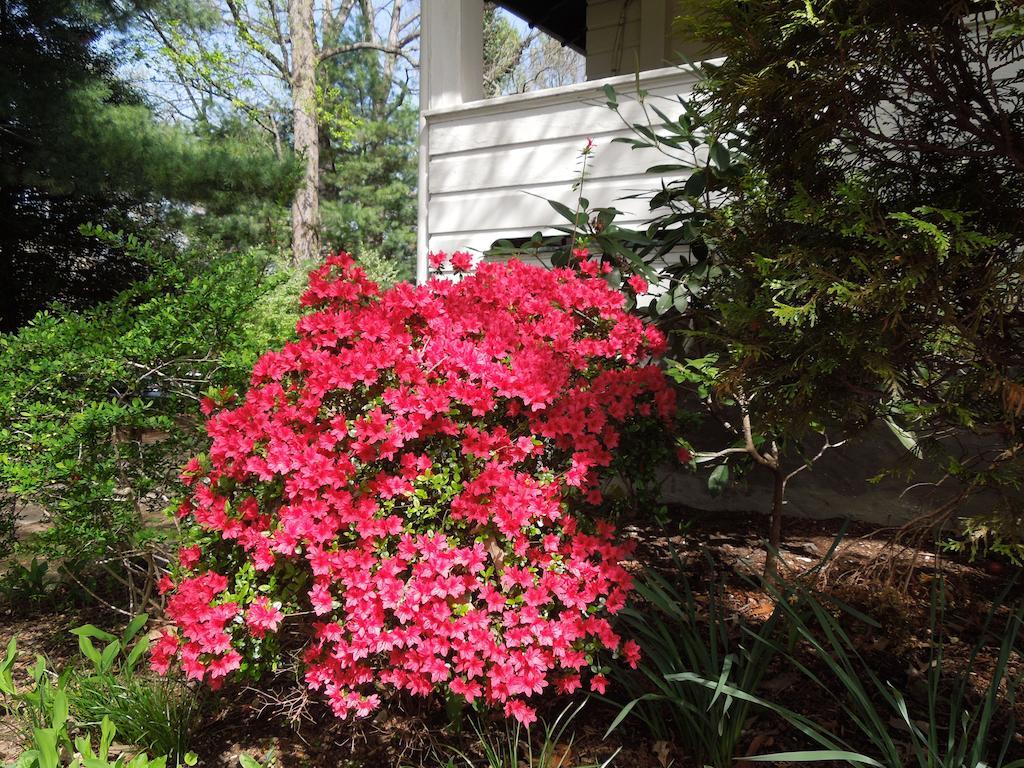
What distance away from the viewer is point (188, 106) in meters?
14.2

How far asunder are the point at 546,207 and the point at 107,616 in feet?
9.30

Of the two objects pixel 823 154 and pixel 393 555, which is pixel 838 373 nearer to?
pixel 823 154

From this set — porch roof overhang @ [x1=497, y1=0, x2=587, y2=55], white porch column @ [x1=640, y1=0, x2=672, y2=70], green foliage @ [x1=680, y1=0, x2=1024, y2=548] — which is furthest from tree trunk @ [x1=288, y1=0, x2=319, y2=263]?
green foliage @ [x1=680, y1=0, x2=1024, y2=548]

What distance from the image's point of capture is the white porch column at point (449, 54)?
154 inches

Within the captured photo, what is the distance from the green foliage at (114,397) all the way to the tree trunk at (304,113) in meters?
10.2

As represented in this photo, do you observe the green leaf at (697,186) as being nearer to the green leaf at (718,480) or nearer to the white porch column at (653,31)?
the green leaf at (718,480)

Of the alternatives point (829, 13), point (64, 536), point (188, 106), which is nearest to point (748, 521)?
point (829, 13)

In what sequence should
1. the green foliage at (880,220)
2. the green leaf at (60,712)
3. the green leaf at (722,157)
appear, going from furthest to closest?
the green leaf at (722,157) < the green leaf at (60,712) < the green foliage at (880,220)

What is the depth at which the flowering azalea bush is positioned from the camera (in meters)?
1.70

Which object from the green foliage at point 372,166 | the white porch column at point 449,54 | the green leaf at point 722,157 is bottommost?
the green leaf at point 722,157

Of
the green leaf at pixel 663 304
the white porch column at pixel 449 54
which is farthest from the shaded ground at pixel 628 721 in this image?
the white porch column at pixel 449 54

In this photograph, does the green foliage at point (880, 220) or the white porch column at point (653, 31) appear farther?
the white porch column at point (653, 31)

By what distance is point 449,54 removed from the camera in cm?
396

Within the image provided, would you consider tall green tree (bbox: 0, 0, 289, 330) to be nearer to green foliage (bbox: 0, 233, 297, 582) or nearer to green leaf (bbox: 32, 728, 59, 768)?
green foliage (bbox: 0, 233, 297, 582)
